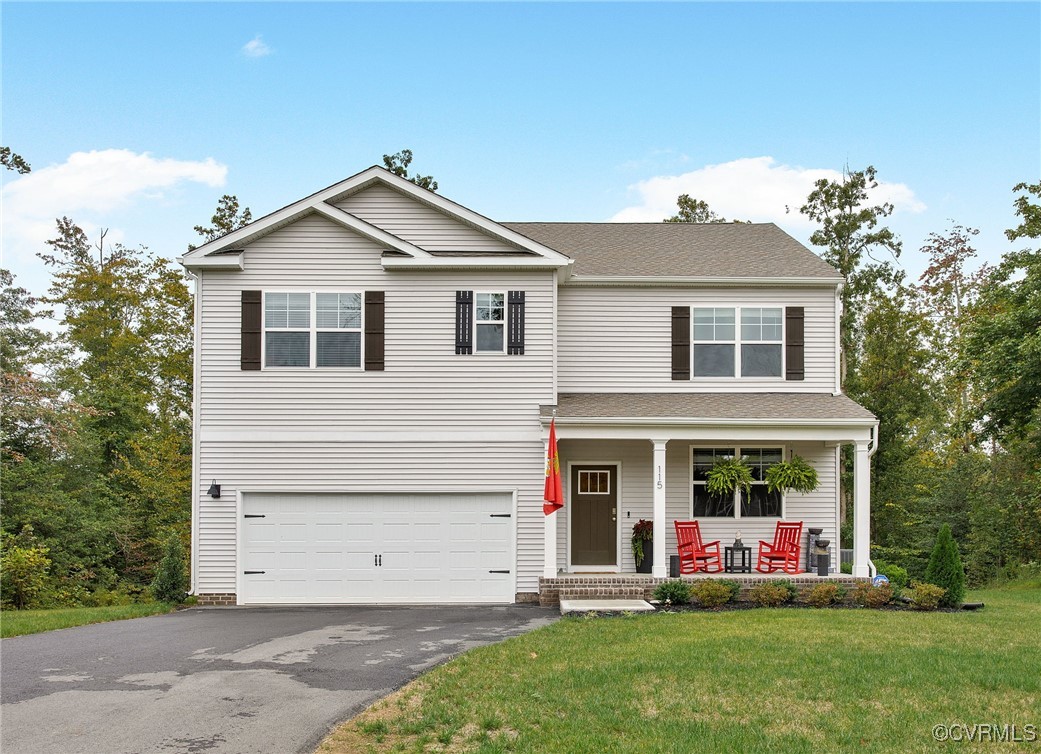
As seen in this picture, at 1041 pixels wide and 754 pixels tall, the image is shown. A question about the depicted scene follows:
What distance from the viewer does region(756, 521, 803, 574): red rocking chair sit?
16.2 metres

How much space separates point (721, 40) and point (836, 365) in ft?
23.4

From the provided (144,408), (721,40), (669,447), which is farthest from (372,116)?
(144,408)

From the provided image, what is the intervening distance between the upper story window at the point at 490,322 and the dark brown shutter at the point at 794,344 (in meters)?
5.43

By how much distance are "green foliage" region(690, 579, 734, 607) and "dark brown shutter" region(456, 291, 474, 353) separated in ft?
18.5

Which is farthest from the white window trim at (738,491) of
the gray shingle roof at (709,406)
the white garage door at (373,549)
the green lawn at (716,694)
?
the green lawn at (716,694)

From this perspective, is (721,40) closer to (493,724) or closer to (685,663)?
(685,663)

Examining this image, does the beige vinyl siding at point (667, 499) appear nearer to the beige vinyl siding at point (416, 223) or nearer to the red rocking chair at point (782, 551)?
the red rocking chair at point (782, 551)

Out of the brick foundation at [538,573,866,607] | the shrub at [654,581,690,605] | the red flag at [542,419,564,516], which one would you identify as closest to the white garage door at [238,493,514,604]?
the brick foundation at [538,573,866,607]

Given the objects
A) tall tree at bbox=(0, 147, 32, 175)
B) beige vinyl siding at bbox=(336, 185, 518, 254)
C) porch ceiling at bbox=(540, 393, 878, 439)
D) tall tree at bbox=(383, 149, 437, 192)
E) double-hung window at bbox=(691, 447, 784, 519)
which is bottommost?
double-hung window at bbox=(691, 447, 784, 519)

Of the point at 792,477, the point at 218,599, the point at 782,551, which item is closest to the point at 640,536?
the point at 782,551

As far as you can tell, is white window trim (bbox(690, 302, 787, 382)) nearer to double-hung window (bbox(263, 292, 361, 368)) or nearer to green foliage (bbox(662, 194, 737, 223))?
double-hung window (bbox(263, 292, 361, 368))

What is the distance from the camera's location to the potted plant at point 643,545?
643 inches

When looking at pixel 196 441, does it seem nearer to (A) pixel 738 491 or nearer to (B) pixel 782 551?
(A) pixel 738 491

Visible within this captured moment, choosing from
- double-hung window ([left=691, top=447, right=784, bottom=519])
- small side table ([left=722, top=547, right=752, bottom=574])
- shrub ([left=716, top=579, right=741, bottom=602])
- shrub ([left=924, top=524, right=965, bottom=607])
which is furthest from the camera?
double-hung window ([left=691, top=447, right=784, bottom=519])
